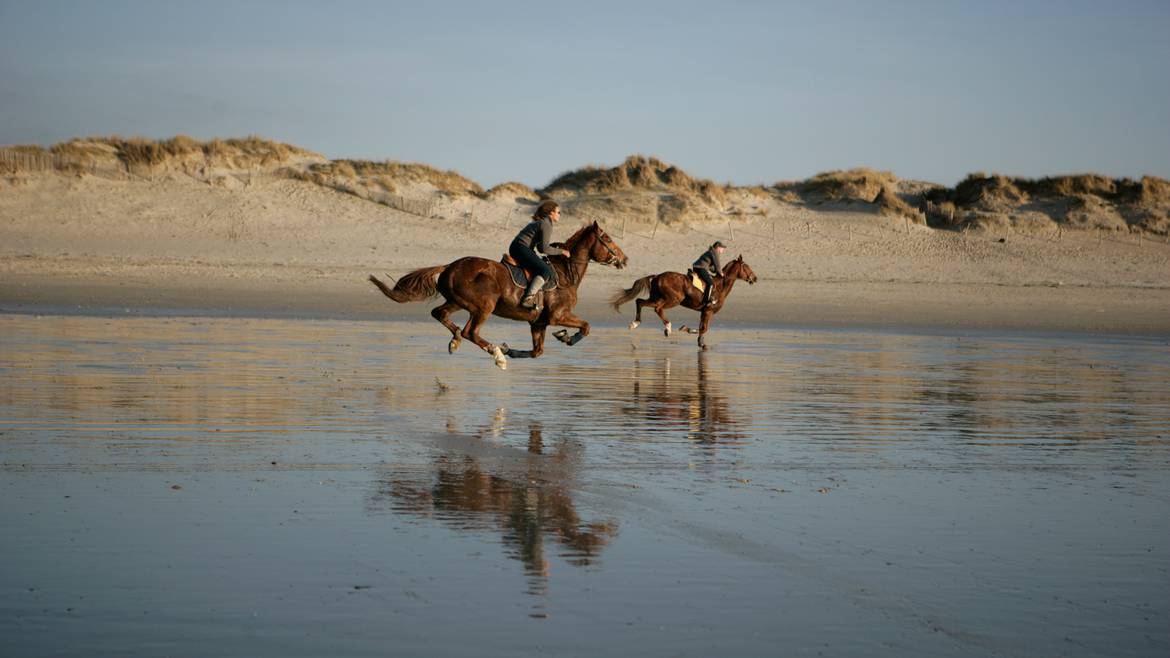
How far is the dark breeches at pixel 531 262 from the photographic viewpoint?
1655 cm

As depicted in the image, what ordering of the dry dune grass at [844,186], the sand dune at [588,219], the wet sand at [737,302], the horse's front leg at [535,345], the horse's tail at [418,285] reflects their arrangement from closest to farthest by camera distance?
the horse's front leg at [535,345] < the horse's tail at [418,285] < the wet sand at [737,302] < the sand dune at [588,219] < the dry dune grass at [844,186]

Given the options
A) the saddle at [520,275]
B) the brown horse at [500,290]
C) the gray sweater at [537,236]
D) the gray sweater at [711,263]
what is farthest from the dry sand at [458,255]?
the gray sweater at [537,236]

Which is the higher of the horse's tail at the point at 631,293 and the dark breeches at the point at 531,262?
the dark breeches at the point at 531,262

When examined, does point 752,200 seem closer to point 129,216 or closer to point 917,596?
point 129,216

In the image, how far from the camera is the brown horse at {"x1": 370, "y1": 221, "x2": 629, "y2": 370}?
53.9ft

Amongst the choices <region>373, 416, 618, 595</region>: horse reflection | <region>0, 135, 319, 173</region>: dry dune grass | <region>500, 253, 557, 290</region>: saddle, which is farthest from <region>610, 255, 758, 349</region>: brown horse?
<region>0, 135, 319, 173</region>: dry dune grass

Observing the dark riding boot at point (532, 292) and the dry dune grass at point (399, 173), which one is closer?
the dark riding boot at point (532, 292)

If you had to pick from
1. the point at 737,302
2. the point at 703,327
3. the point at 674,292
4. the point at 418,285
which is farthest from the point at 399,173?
the point at 418,285

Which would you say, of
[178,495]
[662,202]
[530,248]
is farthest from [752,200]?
[178,495]

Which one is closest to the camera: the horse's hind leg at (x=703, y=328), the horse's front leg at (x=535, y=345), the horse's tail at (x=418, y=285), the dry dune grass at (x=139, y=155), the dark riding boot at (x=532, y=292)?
the horse's front leg at (x=535, y=345)

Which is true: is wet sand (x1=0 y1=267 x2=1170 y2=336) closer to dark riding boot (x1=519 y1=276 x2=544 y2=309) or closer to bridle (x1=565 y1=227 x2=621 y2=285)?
bridle (x1=565 y1=227 x2=621 y2=285)

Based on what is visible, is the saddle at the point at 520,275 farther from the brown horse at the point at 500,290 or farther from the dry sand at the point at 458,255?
the dry sand at the point at 458,255

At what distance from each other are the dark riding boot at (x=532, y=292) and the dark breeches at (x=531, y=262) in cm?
8

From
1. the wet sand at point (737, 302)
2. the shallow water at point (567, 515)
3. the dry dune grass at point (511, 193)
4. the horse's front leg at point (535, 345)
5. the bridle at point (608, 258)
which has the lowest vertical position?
the shallow water at point (567, 515)
